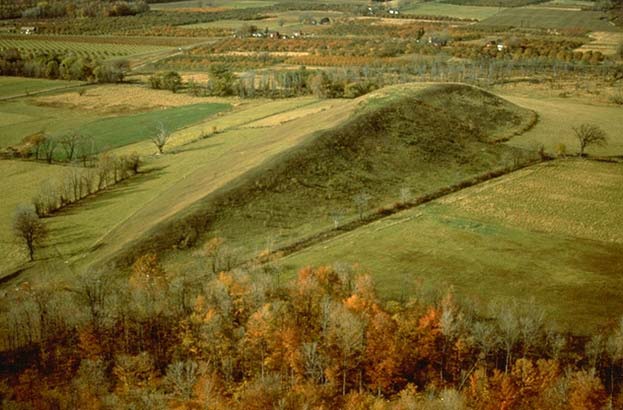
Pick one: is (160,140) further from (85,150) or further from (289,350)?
Answer: (289,350)

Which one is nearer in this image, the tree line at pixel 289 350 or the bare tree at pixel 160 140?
the tree line at pixel 289 350

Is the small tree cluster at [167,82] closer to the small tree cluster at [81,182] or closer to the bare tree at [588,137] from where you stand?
the small tree cluster at [81,182]

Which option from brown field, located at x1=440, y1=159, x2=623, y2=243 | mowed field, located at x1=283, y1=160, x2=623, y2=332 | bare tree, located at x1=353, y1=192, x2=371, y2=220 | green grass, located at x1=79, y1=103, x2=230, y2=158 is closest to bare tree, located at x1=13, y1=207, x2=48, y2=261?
mowed field, located at x1=283, y1=160, x2=623, y2=332

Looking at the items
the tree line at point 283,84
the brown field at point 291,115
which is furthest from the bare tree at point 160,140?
the tree line at point 283,84

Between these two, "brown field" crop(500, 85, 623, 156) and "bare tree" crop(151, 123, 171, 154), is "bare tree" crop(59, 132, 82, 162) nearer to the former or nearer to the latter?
"bare tree" crop(151, 123, 171, 154)

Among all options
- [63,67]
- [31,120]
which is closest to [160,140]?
[31,120]

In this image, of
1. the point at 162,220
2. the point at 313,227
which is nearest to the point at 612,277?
the point at 313,227
